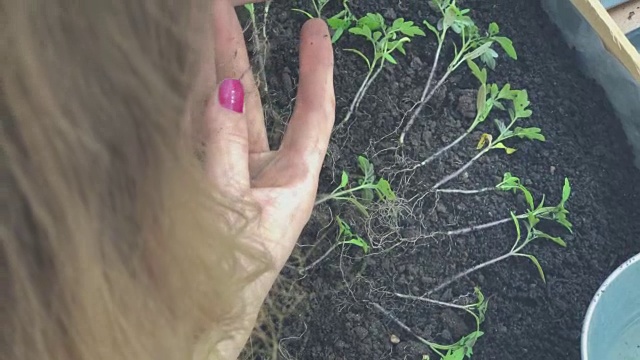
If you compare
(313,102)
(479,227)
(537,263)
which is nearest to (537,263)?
(537,263)

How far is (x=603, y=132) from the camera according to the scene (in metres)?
1.37

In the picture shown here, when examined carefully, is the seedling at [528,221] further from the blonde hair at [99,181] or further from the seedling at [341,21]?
the blonde hair at [99,181]

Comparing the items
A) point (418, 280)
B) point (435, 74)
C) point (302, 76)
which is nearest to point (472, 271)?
point (418, 280)

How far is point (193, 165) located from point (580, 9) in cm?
96

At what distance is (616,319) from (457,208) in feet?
1.14

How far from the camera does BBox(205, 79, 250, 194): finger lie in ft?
2.46

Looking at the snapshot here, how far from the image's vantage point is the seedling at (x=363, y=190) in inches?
45.7

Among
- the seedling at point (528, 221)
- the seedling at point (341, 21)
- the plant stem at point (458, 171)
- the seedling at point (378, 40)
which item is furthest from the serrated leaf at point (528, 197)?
the seedling at point (341, 21)

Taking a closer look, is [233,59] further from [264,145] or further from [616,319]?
[616,319]

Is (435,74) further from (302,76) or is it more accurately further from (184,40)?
(184,40)

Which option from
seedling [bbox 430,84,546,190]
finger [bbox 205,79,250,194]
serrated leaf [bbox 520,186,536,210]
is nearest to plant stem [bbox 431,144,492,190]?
seedling [bbox 430,84,546,190]

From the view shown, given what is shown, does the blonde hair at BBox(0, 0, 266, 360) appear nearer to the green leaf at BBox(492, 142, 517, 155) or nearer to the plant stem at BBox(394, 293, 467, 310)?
the plant stem at BBox(394, 293, 467, 310)

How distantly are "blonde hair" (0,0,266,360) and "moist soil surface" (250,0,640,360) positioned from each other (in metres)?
0.62

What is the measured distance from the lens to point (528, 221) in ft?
4.25
